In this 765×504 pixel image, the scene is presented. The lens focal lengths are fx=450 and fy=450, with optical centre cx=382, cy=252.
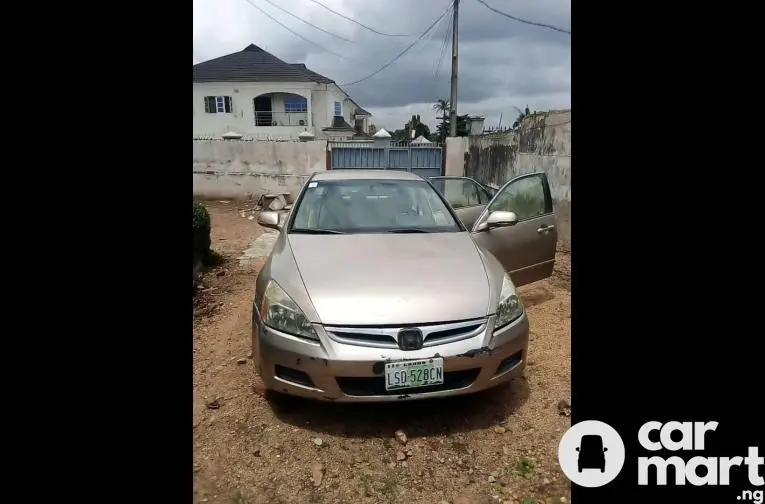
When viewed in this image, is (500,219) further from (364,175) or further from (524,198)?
(364,175)

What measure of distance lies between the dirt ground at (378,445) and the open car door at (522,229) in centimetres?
89

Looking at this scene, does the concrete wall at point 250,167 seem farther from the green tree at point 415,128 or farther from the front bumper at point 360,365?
the green tree at point 415,128

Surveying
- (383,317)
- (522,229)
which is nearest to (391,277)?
(383,317)

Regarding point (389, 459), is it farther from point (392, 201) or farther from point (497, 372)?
point (392, 201)

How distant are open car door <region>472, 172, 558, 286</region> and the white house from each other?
2019 centimetres

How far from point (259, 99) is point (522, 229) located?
23172 mm

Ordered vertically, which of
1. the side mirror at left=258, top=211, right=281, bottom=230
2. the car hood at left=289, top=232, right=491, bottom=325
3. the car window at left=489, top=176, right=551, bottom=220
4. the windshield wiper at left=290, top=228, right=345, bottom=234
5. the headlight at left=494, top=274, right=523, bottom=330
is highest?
the car window at left=489, top=176, right=551, bottom=220

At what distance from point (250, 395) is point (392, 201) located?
1730 millimetres

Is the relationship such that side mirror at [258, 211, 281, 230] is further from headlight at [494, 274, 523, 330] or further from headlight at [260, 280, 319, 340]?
headlight at [494, 274, 523, 330]

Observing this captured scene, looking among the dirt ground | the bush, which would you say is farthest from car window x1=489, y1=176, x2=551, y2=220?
the bush

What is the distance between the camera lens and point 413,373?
2.19 m

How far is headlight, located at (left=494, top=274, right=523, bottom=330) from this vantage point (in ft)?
7.96
